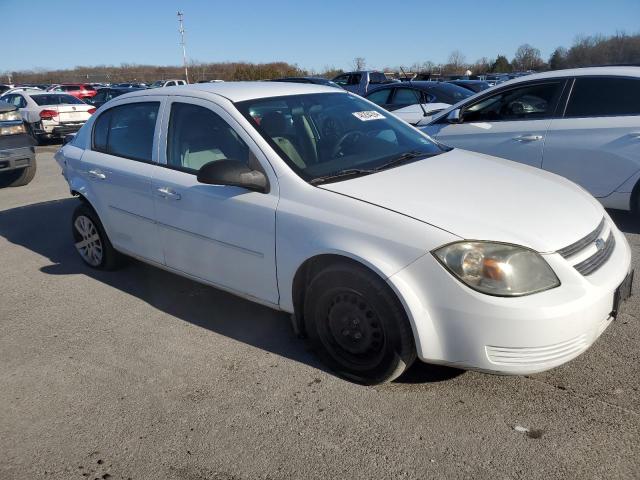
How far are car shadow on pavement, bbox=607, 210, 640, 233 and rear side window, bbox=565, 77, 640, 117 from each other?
1.08 metres

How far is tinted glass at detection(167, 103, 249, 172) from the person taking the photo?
3.50 metres

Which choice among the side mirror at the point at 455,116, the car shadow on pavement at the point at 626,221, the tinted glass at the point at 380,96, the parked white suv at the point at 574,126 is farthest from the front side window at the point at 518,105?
the tinted glass at the point at 380,96

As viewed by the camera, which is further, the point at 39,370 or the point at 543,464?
the point at 39,370

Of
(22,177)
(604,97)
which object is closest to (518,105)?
(604,97)

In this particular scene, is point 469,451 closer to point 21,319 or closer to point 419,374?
point 419,374

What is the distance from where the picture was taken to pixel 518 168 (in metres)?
3.57

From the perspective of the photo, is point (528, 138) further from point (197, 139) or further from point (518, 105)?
point (197, 139)

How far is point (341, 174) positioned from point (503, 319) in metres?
1.25

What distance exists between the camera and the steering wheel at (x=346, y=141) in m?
3.45

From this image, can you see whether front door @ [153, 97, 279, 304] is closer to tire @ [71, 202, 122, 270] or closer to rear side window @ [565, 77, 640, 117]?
tire @ [71, 202, 122, 270]

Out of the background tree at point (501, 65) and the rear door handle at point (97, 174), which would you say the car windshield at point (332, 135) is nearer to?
the rear door handle at point (97, 174)

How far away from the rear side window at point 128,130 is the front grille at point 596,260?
295 centimetres

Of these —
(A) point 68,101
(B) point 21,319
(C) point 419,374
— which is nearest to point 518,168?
(C) point 419,374

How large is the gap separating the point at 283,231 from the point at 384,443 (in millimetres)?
1233
